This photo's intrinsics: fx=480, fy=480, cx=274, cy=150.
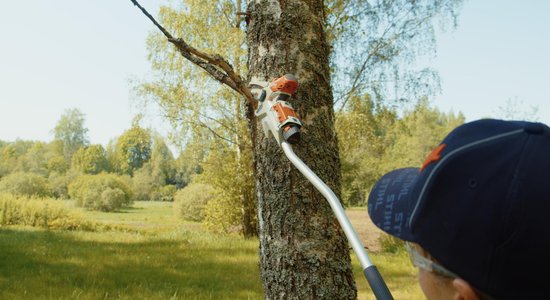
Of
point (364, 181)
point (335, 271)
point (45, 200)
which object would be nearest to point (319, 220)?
point (335, 271)

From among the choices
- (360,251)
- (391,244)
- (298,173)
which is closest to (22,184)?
(391,244)

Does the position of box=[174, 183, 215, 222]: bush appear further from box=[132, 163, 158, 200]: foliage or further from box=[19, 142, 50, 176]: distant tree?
box=[19, 142, 50, 176]: distant tree

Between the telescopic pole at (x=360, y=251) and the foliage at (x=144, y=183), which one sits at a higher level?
the foliage at (x=144, y=183)

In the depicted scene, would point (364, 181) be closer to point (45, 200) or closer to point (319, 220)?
point (45, 200)

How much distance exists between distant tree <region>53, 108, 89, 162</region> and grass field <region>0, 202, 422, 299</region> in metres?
39.0

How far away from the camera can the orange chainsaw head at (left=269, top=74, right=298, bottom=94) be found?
1825 millimetres

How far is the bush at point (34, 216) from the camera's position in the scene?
11.8 metres

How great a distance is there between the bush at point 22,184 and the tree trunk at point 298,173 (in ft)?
61.7

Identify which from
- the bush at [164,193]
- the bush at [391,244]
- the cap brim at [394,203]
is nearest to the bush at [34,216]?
the bush at [391,244]

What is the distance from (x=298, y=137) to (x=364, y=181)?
998 inches

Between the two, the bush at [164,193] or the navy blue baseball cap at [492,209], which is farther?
the bush at [164,193]

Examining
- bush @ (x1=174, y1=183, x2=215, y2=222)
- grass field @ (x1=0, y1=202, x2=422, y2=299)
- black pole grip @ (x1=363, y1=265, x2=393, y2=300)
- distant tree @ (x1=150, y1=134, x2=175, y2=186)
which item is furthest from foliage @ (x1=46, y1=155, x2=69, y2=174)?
black pole grip @ (x1=363, y1=265, x2=393, y2=300)

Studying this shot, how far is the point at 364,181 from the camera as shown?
87.3 feet

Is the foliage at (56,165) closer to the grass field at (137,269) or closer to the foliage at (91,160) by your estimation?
the foliage at (91,160)
